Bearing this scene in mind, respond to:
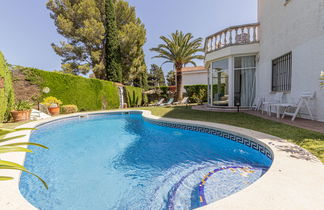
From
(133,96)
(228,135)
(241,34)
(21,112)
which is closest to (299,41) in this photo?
(241,34)

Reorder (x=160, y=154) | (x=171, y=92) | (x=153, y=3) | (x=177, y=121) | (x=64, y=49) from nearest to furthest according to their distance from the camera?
(x=160, y=154)
(x=177, y=121)
(x=153, y=3)
(x=64, y=49)
(x=171, y=92)

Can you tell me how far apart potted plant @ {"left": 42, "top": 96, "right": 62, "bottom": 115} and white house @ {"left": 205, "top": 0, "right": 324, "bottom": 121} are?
35.7 feet

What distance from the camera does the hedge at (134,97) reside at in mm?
17269

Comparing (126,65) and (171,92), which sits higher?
(126,65)

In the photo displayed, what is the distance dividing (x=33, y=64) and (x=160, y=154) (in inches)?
431

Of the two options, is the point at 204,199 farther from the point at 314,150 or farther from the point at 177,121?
the point at 177,121

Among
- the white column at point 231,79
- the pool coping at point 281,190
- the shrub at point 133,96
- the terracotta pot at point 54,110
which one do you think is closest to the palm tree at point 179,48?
the shrub at point 133,96

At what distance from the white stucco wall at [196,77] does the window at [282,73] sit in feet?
58.2

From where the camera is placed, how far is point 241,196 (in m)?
1.55

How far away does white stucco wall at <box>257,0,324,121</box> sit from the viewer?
4862 mm

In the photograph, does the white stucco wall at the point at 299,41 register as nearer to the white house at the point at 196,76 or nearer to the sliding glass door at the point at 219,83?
the sliding glass door at the point at 219,83

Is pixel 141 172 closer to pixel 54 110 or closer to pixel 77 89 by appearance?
pixel 54 110

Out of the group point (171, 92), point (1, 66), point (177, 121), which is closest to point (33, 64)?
point (1, 66)

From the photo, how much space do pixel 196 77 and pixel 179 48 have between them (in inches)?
398
